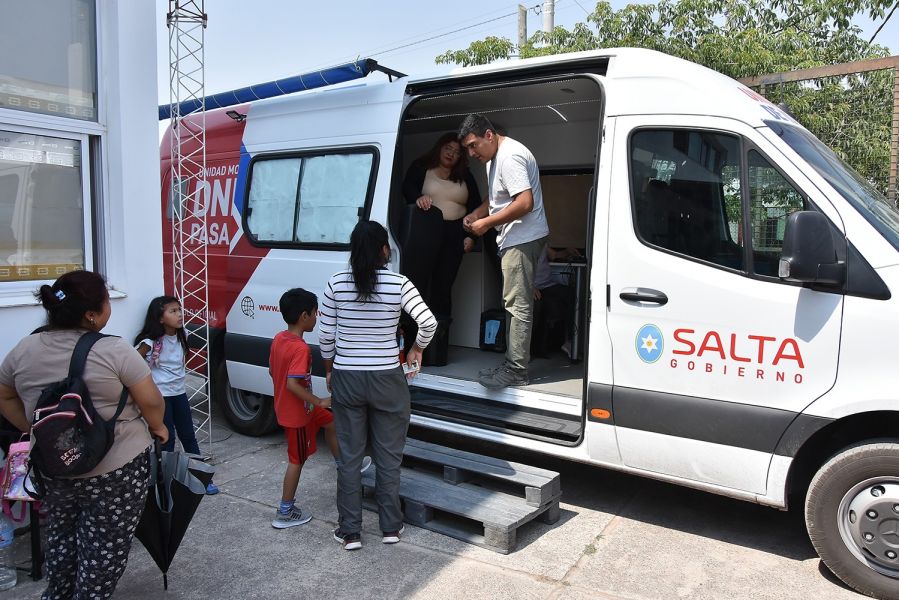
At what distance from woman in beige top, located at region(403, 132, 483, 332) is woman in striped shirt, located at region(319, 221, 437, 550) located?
145cm

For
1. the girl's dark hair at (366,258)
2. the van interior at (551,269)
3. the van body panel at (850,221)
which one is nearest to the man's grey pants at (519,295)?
the van interior at (551,269)

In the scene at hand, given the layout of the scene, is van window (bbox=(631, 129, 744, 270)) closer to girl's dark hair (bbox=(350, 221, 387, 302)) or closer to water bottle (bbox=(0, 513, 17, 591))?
girl's dark hair (bbox=(350, 221, 387, 302))

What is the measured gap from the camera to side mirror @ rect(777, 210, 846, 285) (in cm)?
315

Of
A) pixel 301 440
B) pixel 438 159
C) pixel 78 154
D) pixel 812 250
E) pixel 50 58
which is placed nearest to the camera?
pixel 812 250

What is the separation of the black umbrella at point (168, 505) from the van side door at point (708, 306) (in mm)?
2129

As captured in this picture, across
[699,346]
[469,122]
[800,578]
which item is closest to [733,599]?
[800,578]

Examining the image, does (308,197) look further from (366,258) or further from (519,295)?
(366,258)

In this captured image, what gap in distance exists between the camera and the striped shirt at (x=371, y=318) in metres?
3.62

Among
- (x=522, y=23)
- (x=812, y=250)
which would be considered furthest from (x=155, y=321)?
A: (x=522, y=23)

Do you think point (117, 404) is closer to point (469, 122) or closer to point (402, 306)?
point (402, 306)

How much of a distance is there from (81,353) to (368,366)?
1357 mm

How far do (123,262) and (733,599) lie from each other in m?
3.83

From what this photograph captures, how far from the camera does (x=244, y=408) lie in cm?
583

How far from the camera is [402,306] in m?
3.69
